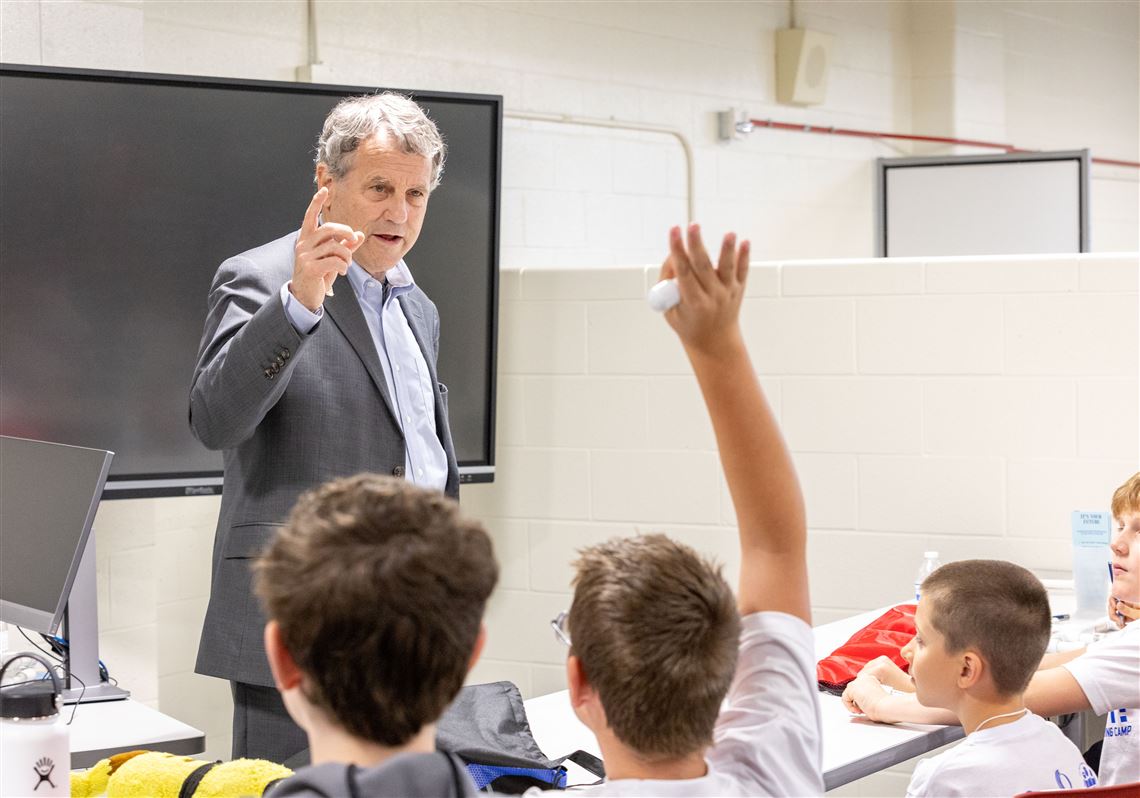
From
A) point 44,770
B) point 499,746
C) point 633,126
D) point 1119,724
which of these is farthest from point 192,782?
point 633,126

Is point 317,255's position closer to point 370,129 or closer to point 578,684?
point 370,129

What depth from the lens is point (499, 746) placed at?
169 centimetres

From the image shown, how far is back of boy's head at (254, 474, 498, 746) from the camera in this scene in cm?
86

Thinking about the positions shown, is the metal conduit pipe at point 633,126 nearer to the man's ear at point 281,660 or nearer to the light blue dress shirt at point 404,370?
the light blue dress shirt at point 404,370

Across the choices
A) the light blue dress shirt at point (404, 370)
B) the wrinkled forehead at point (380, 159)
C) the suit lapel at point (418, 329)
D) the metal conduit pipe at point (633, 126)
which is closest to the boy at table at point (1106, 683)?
the light blue dress shirt at point (404, 370)

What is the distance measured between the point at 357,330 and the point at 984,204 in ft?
10.8

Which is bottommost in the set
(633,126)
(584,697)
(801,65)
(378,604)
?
(584,697)

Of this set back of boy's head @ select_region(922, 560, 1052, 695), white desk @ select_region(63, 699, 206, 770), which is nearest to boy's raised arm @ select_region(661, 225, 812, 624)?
back of boy's head @ select_region(922, 560, 1052, 695)

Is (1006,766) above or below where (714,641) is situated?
below

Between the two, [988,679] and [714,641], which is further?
[988,679]

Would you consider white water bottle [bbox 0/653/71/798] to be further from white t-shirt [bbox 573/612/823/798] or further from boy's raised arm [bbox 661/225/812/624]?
boy's raised arm [bbox 661/225/812/624]

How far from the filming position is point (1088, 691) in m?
1.90

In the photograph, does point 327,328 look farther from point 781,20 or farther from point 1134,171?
point 1134,171

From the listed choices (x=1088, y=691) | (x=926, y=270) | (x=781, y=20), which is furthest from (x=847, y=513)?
(x=781, y=20)
